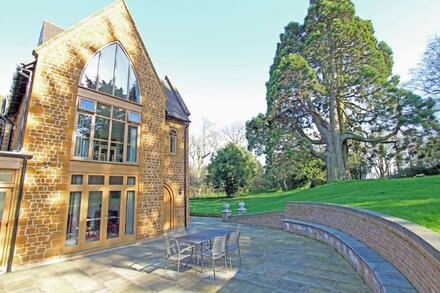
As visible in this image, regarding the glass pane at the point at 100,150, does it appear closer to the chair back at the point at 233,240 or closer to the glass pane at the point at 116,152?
the glass pane at the point at 116,152

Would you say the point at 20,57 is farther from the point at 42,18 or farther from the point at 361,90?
the point at 361,90

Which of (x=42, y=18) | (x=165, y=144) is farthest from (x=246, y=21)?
(x=42, y=18)

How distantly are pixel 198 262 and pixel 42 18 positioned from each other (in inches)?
466

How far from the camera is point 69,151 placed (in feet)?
27.2

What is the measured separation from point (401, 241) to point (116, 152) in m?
9.70

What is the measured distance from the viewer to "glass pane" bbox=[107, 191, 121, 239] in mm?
9086

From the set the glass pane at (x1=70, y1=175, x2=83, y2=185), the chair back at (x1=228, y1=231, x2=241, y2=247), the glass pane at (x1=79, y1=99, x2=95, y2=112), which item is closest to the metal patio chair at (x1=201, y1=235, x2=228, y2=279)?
the chair back at (x1=228, y1=231, x2=241, y2=247)

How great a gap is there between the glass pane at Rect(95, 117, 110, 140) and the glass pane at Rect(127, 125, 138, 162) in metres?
1.03

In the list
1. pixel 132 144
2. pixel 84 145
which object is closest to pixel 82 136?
pixel 84 145

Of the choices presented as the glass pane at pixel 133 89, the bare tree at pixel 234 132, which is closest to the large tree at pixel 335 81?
the glass pane at pixel 133 89

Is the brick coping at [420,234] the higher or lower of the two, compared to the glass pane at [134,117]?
lower

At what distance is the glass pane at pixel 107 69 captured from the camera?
31.6ft

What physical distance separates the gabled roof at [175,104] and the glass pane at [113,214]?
5.42 metres

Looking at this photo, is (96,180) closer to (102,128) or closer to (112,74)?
(102,128)
